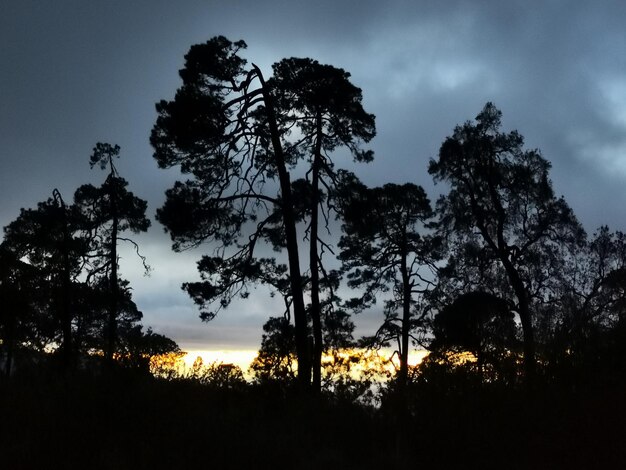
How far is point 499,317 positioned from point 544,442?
19019 millimetres

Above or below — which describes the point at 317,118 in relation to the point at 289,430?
above

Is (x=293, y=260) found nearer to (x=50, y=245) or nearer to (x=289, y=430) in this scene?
(x=289, y=430)

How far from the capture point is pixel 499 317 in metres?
26.4

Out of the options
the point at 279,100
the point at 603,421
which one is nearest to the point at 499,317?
the point at 279,100

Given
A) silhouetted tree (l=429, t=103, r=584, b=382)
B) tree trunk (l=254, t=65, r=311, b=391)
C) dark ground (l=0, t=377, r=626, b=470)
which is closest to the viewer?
dark ground (l=0, t=377, r=626, b=470)

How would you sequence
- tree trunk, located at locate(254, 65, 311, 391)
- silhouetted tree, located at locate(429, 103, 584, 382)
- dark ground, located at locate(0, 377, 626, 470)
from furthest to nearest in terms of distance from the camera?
silhouetted tree, located at locate(429, 103, 584, 382), tree trunk, located at locate(254, 65, 311, 391), dark ground, located at locate(0, 377, 626, 470)

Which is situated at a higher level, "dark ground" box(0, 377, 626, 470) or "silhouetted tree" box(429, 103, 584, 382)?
"silhouetted tree" box(429, 103, 584, 382)

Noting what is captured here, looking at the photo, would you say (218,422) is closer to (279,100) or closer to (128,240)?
(279,100)

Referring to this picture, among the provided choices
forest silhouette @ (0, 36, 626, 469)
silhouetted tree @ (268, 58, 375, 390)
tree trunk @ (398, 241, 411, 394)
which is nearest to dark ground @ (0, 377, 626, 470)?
forest silhouette @ (0, 36, 626, 469)

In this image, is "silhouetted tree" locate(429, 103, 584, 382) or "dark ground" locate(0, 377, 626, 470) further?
"silhouetted tree" locate(429, 103, 584, 382)

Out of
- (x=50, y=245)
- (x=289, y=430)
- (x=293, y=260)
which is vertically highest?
(x=50, y=245)

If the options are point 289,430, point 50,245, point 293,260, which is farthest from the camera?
point 50,245

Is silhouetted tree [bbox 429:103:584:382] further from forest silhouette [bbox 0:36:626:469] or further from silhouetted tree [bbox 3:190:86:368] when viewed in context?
silhouetted tree [bbox 3:190:86:368]

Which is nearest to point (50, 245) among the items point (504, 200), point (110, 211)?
point (110, 211)
